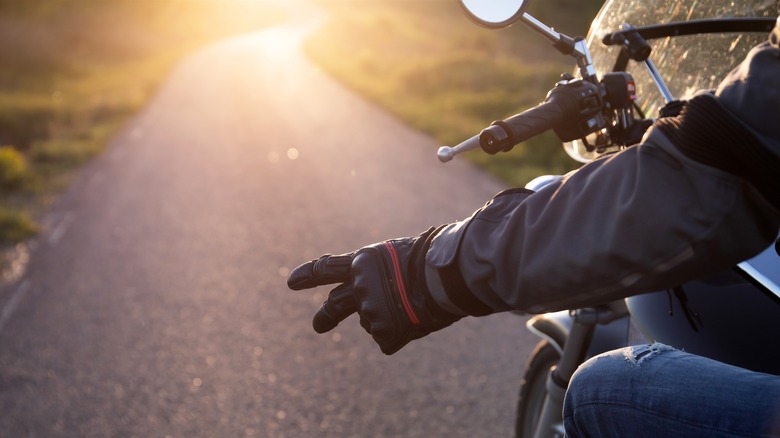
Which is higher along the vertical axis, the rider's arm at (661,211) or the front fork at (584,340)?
the rider's arm at (661,211)

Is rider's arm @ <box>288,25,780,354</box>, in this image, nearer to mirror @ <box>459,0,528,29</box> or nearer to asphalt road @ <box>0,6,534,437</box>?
mirror @ <box>459,0,528,29</box>

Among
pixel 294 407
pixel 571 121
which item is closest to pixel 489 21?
pixel 571 121

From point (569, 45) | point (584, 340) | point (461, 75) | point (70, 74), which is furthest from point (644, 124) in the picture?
point (70, 74)

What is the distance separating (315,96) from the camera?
14078 millimetres

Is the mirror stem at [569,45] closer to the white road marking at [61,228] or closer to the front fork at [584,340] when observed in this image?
the front fork at [584,340]

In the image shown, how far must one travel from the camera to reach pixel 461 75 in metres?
13.8

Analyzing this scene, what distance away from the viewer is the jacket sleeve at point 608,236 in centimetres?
105

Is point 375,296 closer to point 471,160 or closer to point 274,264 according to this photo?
point 274,264

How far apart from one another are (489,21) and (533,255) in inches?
27.1

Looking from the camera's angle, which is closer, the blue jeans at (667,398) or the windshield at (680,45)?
the blue jeans at (667,398)

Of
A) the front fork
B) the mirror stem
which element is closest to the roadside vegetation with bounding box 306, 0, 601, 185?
the mirror stem

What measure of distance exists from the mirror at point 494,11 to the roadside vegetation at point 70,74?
5.91 m

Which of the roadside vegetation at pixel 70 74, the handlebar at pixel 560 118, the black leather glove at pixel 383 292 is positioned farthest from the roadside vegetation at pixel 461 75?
the roadside vegetation at pixel 70 74

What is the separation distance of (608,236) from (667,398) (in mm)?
299
